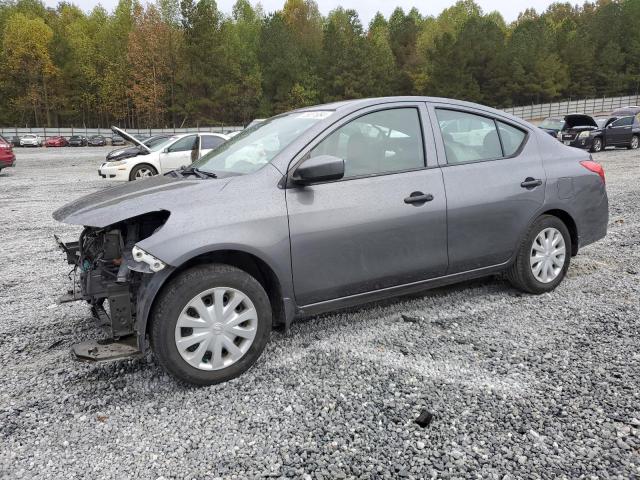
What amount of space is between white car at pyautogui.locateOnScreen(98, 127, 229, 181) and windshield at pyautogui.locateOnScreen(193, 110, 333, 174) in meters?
9.44

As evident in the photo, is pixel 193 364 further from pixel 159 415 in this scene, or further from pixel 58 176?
pixel 58 176

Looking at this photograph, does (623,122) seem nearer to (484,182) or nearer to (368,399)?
(484,182)

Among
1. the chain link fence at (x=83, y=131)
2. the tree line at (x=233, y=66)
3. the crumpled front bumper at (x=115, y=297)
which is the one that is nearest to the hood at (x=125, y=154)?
the crumpled front bumper at (x=115, y=297)

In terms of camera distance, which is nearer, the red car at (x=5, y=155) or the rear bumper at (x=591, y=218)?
the rear bumper at (x=591, y=218)

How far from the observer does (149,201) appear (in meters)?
3.10

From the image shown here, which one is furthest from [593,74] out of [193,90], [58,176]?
[58,176]

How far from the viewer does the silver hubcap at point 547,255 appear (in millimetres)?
4383

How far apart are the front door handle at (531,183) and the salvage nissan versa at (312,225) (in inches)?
0.6

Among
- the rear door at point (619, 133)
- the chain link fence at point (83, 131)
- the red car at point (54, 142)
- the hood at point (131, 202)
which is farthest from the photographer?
the chain link fence at point (83, 131)

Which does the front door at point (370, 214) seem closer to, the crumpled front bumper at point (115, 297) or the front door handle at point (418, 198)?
the front door handle at point (418, 198)

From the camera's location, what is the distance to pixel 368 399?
2945mm

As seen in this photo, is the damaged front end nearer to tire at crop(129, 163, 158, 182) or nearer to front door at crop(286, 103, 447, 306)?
front door at crop(286, 103, 447, 306)

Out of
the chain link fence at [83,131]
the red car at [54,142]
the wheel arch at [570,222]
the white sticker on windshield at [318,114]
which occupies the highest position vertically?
the chain link fence at [83,131]

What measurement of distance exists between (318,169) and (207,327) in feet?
3.84
